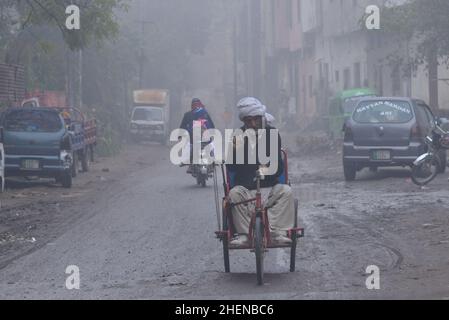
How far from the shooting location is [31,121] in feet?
75.0

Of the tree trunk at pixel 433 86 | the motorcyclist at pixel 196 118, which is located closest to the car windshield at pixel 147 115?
the tree trunk at pixel 433 86

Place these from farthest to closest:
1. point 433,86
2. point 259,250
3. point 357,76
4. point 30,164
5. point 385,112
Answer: point 357,76, point 433,86, point 30,164, point 385,112, point 259,250

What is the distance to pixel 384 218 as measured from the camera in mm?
15305

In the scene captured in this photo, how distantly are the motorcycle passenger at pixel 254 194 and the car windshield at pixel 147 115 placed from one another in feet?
131

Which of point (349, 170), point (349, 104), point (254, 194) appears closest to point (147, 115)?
point (349, 104)

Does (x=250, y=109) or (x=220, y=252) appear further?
(x=220, y=252)

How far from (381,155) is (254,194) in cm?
1143

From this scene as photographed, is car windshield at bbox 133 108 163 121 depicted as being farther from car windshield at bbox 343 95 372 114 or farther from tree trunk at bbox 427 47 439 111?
tree trunk at bbox 427 47 439 111

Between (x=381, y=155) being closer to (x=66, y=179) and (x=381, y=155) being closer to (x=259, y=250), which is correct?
(x=66, y=179)

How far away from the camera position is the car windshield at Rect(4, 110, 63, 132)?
2280cm

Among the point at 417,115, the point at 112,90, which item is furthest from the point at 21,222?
the point at 112,90

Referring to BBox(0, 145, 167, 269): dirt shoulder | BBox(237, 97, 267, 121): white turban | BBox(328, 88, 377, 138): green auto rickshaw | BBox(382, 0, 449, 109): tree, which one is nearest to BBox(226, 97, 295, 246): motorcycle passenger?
BBox(237, 97, 267, 121): white turban

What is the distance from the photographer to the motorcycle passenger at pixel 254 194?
10.5 m

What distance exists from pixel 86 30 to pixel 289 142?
23.7 metres
